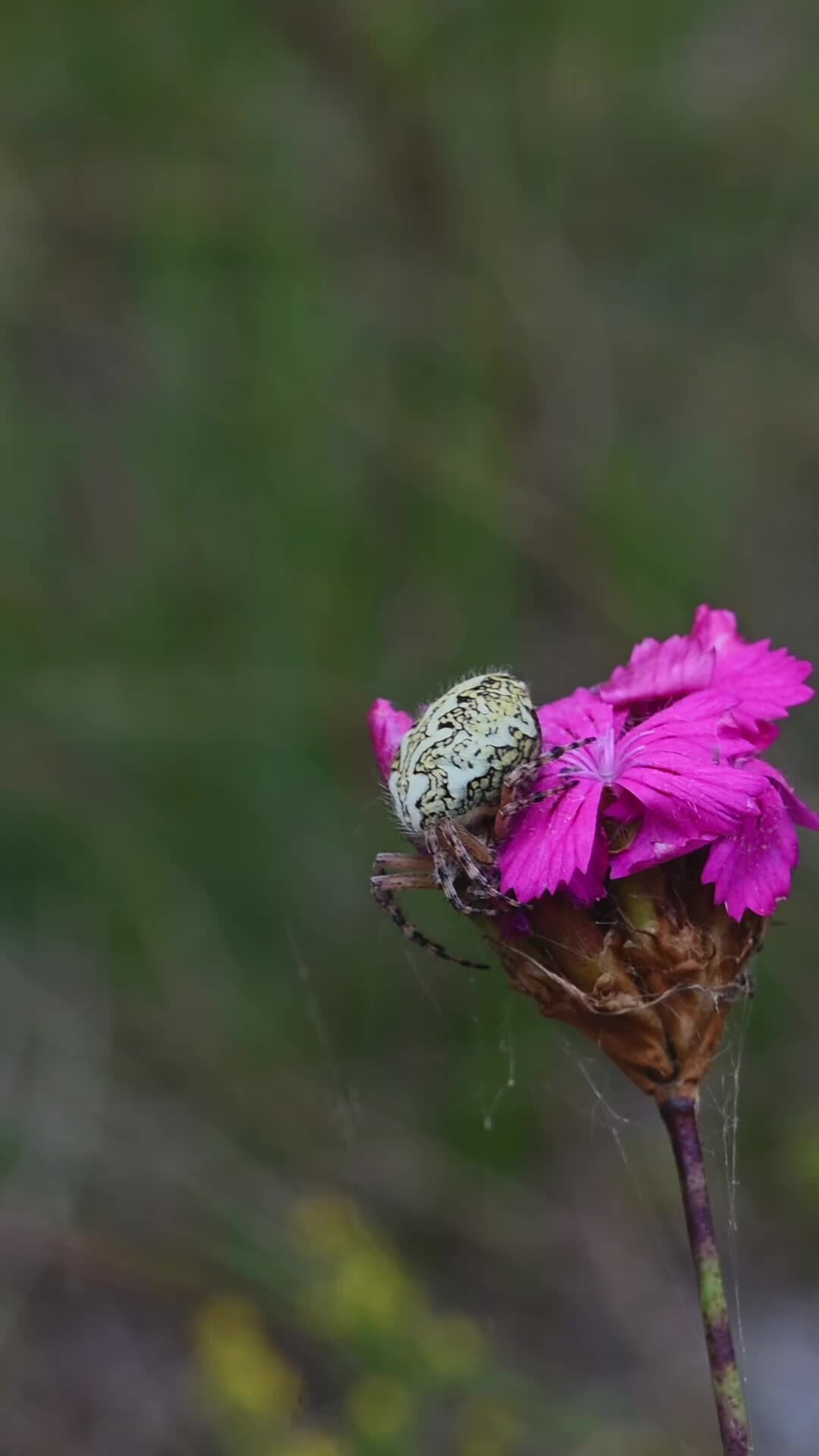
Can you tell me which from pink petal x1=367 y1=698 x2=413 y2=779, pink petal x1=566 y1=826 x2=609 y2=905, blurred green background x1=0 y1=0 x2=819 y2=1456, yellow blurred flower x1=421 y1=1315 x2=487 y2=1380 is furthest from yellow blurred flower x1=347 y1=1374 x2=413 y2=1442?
pink petal x1=566 y1=826 x2=609 y2=905

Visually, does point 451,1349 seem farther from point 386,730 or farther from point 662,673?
point 662,673

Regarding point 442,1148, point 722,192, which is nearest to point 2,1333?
point 442,1148

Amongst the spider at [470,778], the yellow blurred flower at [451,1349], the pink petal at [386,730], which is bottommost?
the yellow blurred flower at [451,1349]

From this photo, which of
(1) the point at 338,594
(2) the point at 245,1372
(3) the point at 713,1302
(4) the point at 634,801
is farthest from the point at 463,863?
(1) the point at 338,594

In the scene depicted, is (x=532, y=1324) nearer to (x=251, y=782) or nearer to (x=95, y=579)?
(x=251, y=782)

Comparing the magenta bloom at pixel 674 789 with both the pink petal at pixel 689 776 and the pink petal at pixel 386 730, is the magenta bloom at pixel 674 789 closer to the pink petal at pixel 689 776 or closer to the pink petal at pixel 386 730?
the pink petal at pixel 689 776

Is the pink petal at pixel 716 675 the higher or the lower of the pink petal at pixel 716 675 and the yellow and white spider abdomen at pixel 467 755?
the higher

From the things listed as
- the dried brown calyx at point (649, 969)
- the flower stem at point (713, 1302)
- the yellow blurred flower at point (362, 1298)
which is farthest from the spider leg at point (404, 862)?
the yellow blurred flower at point (362, 1298)
